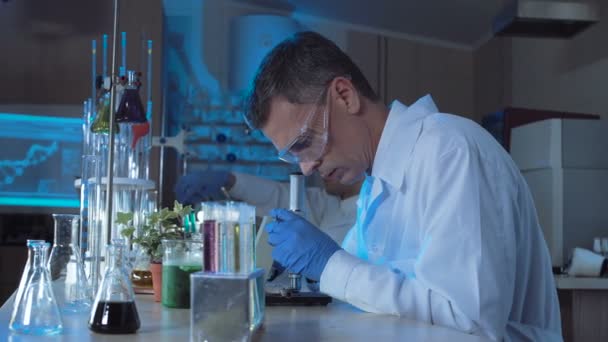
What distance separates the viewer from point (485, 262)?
127 centimetres

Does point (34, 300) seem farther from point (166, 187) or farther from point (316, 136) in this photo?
point (166, 187)

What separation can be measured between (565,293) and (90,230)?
6.61ft

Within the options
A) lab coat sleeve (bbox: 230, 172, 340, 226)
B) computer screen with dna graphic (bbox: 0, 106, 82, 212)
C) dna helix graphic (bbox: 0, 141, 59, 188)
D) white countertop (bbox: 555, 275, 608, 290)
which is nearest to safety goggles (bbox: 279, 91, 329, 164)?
white countertop (bbox: 555, 275, 608, 290)

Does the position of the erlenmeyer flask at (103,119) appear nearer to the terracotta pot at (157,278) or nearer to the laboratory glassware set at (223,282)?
the terracotta pot at (157,278)

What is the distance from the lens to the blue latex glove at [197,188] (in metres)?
3.71

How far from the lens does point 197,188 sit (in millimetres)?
3719

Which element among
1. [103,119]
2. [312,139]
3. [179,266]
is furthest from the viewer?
[103,119]

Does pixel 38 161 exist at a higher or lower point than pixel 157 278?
higher

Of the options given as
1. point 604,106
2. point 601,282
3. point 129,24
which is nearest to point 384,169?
point 601,282

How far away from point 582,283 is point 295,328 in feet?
6.75

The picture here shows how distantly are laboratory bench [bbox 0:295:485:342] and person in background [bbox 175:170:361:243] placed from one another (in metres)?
2.04

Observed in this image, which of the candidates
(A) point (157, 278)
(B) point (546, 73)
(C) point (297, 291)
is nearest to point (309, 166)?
(C) point (297, 291)

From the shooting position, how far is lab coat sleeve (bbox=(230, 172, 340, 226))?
13.2 feet

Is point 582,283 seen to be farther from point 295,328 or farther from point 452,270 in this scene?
point 295,328
